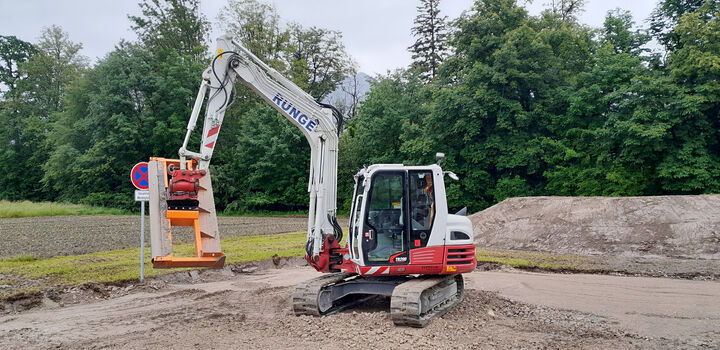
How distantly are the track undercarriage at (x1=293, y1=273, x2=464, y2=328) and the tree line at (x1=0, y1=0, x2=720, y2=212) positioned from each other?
1925 centimetres

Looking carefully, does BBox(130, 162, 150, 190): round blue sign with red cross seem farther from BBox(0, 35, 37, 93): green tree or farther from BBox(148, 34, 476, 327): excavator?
BBox(0, 35, 37, 93): green tree

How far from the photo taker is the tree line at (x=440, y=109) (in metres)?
23.4

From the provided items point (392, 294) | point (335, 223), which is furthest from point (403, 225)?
point (335, 223)

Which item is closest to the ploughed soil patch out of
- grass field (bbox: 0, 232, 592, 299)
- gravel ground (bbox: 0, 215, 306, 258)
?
grass field (bbox: 0, 232, 592, 299)

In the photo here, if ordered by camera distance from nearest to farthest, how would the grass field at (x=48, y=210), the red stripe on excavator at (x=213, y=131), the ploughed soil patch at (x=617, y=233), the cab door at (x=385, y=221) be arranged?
the cab door at (x=385, y=221), the red stripe on excavator at (x=213, y=131), the ploughed soil patch at (x=617, y=233), the grass field at (x=48, y=210)

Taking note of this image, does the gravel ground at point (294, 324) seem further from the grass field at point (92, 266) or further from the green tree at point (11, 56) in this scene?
the green tree at point (11, 56)

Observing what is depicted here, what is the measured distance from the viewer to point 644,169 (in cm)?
2448

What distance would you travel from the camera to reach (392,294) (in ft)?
24.1

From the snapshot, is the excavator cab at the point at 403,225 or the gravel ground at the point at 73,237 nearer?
the excavator cab at the point at 403,225

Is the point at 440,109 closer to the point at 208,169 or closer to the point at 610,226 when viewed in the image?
the point at 610,226

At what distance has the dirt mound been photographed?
54.2ft

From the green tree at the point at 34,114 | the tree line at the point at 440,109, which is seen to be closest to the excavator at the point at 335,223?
the tree line at the point at 440,109

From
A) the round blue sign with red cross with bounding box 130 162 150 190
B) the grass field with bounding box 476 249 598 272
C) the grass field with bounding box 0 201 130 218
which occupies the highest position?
the round blue sign with red cross with bounding box 130 162 150 190

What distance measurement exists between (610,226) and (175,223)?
15.8m
